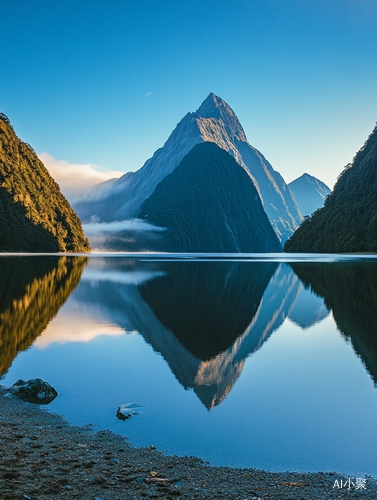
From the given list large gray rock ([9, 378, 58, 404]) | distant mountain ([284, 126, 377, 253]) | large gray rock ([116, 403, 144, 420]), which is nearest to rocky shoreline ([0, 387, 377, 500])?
large gray rock ([116, 403, 144, 420])

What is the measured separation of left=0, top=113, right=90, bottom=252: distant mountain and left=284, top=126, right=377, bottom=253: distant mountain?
97530 millimetres

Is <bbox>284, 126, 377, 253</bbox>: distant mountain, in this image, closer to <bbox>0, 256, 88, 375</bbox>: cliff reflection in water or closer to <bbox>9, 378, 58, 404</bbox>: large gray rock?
<bbox>0, 256, 88, 375</bbox>: cliff reflection in water

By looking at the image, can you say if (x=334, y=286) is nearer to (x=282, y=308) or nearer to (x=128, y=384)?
(x=282, y=308)

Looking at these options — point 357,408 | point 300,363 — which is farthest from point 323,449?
point 300,363

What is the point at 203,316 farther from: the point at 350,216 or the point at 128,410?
the point at 350,216

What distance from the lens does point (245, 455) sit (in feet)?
20.6

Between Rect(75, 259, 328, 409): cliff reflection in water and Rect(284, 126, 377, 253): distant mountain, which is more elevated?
Rect(284, 126, 377, 253): distant mountain

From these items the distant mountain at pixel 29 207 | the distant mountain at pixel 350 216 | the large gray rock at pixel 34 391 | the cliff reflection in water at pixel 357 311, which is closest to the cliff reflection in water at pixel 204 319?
the cliff reflection in water at pixel 357 311

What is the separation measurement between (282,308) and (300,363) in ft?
36.0

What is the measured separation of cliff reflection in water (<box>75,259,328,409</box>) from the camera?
11023 millimetres

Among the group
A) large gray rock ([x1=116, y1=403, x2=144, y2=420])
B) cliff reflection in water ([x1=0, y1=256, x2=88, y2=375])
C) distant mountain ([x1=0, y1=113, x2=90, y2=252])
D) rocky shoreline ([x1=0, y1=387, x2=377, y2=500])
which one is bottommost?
rocky shoreline ([x1=0, y1=387, x2=377, y2=500])

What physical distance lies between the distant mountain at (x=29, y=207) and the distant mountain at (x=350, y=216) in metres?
97.5

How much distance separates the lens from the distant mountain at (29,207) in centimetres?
11325

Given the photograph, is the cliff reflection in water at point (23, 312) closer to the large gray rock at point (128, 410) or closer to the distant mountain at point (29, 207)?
the large gray rock at point (128, 410)
